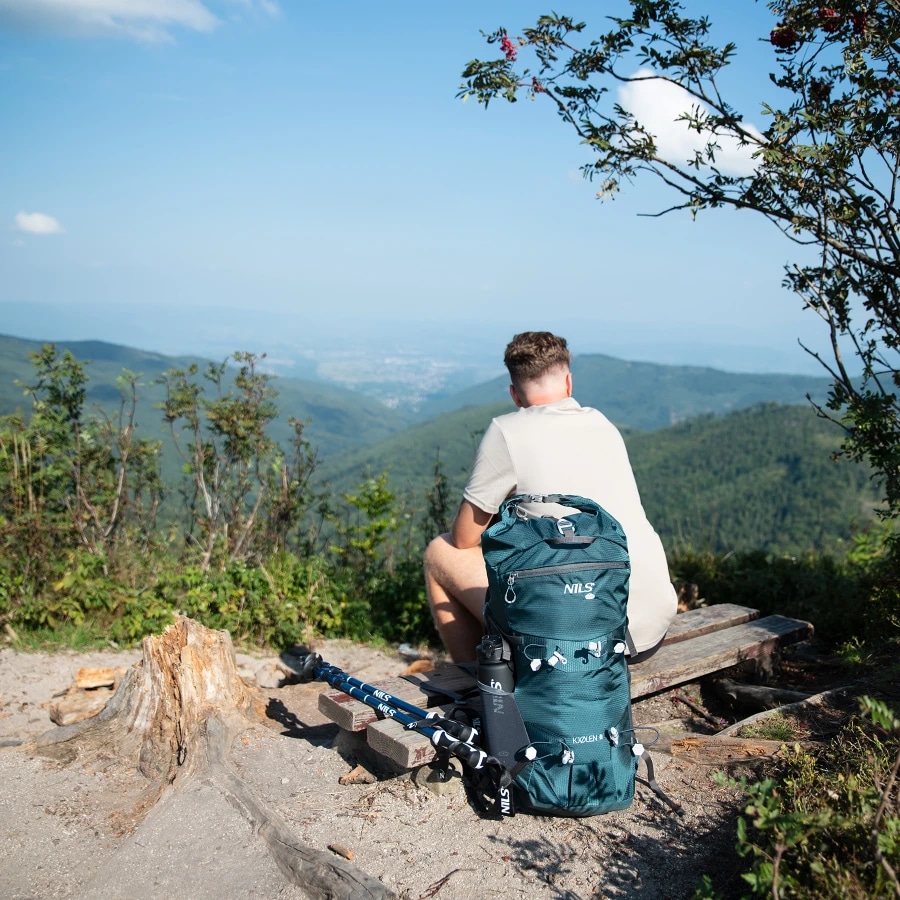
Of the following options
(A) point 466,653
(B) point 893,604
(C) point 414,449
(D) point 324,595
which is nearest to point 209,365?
(D) point 324,595

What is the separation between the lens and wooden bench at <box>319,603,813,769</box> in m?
3.15

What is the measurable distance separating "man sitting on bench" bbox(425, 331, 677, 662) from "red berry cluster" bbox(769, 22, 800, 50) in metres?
2.16

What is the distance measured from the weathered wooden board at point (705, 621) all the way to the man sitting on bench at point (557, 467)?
0.78 meters

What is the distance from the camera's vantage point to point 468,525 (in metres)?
3.64

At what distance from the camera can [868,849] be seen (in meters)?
2.03

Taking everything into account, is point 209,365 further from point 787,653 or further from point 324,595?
point 787,653

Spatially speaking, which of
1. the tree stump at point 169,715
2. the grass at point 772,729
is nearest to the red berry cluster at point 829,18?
the grass at point 772,729

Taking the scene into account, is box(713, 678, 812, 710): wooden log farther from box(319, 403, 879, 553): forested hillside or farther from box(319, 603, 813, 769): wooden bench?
box(319, 403, 879, 553): forested hillside

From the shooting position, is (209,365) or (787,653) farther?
(209,365)

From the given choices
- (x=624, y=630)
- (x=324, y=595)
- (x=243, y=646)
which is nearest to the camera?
(x=624, y=630)

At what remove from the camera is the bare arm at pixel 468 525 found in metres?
3.58

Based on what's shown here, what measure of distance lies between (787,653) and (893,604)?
28.4 inches

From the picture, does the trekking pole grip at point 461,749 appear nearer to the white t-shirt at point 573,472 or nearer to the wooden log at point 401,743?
the wooden log at point 401,743

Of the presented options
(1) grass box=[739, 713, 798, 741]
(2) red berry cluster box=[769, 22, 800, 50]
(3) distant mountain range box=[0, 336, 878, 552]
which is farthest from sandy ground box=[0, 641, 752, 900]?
(3) distant mountain range box=[0, 336, 878, 552]
